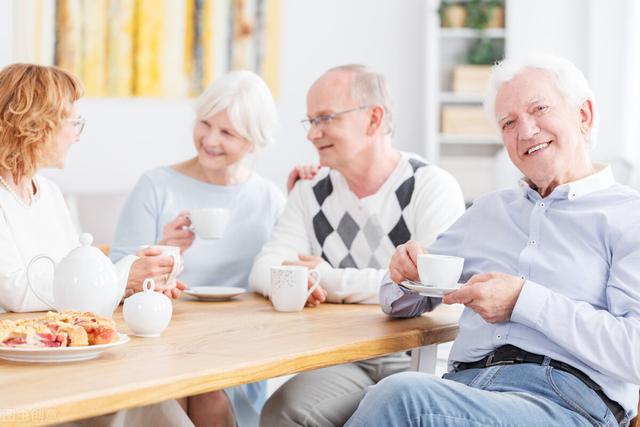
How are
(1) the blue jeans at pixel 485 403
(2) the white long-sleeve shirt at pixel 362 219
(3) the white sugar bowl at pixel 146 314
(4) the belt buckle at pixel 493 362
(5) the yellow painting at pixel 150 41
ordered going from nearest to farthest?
(1) the blue jeans at pixel 485 403
(3) the white sugar bowl at pixel 146 314
(4) the belt buckle at pixel 493 362
(2) the white long-sleeve shirt at pixel 362 219
(5) the yellow painting at pixel 150 41

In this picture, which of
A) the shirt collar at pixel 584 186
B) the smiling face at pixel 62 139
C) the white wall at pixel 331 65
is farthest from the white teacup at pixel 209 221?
the white wall at pixel 331 65

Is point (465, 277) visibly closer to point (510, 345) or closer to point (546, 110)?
point (510, 345)

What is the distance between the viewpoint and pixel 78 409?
3.99ft

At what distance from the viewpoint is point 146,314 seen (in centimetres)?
163

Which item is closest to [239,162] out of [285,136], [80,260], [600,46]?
[80,260]

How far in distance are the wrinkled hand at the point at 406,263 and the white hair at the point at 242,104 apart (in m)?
0.89

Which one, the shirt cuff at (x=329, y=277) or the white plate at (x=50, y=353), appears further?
the shirt cuff at (x=329, y=277)

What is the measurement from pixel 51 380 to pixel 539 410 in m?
0.83

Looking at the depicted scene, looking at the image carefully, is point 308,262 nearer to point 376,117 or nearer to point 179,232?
point 179,232

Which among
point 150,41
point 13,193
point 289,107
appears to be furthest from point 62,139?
point 289,107

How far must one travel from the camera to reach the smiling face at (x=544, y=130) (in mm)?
1847

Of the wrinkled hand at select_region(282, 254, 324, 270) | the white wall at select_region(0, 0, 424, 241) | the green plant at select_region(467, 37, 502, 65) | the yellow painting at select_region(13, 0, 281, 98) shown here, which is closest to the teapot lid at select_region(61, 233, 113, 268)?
the wrinkled hand at select_region(282, 254, 324, 270)

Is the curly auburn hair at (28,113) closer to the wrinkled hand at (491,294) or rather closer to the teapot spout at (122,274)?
the teapot spout at (122,274)

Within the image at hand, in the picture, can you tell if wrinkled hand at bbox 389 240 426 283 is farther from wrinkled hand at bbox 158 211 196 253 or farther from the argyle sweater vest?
wrinkled hand at bbox 158 211 196 253
